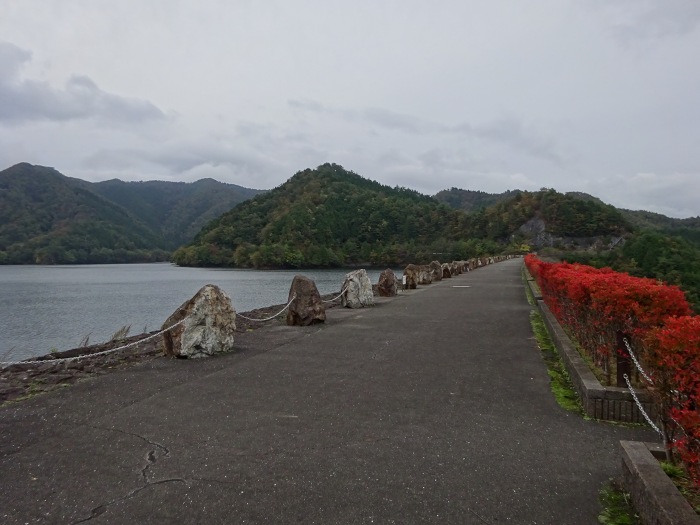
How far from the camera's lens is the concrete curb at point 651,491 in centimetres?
265

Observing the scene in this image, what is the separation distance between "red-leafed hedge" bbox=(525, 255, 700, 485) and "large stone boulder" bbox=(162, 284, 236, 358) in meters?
5.61

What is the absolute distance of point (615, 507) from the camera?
128 inches

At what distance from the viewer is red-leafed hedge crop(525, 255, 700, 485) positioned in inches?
121

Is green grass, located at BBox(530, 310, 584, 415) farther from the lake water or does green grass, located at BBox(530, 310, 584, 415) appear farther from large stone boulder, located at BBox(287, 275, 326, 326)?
the lake water

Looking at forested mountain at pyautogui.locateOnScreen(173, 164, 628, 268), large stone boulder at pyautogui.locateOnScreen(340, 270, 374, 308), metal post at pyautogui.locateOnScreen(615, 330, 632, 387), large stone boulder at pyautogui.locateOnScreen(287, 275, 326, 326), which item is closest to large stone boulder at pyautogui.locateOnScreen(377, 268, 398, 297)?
large stone boulder at pyautogui.locateOnScreen(340, 270, 374, 308)

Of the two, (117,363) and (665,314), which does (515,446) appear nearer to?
(665,314)

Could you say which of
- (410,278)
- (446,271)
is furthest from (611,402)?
(446,271)

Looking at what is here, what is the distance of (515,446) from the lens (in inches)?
169

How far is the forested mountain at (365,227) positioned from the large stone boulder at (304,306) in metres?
85.4

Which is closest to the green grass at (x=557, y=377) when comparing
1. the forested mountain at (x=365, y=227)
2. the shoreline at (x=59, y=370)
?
the shoreline at (x=59, y=370)

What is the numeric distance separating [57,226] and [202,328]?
130256 mm

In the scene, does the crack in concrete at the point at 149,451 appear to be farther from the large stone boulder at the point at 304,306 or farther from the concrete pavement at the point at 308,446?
the large stone boulder at the point at 304,306

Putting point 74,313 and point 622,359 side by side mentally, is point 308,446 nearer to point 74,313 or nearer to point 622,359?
point 622,359

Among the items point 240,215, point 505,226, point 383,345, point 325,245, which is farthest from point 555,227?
point 383,345
